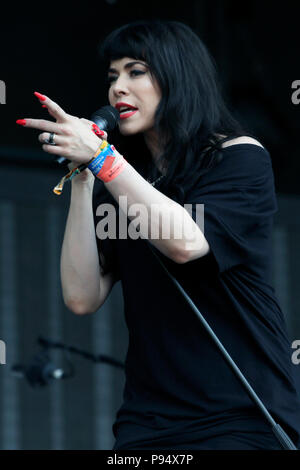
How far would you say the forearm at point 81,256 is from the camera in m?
1.82

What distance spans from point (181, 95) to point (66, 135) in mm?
429

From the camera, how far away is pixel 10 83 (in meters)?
3.41

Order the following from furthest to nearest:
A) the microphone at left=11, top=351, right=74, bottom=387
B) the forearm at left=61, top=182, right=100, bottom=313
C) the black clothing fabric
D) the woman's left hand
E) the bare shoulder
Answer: the microphone at left=11, top=351, right=74, bottom=387 < the forearm at left=61, top=182, right=100, bottom=313 < the bare shoulder < the black clothing fabric < the woman's left hand

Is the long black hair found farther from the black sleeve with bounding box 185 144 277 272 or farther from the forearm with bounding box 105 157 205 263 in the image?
the forearm with bounding box 105 157 205 263

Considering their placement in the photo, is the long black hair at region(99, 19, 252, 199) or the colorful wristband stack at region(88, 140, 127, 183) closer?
the colorful wristband stack at region(88, 140, 127, 183)

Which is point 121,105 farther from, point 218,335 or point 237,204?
point 218,335

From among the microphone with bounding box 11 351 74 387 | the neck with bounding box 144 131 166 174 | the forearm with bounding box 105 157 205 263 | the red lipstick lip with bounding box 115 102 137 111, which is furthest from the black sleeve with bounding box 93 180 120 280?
the microphone with bounding box 11 351 74 387

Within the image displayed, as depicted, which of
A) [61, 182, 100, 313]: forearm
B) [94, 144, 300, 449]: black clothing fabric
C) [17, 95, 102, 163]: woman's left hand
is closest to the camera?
[17, 95, 102, 163]: woman's left hand

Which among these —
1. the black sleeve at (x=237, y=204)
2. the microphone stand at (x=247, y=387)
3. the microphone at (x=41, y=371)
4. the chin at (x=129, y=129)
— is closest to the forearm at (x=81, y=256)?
the chin at (x=129, y=129)

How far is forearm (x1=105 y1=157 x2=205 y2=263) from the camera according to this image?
150 cm

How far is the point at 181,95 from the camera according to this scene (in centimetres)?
Answer: 180

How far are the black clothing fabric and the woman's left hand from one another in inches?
9.8
